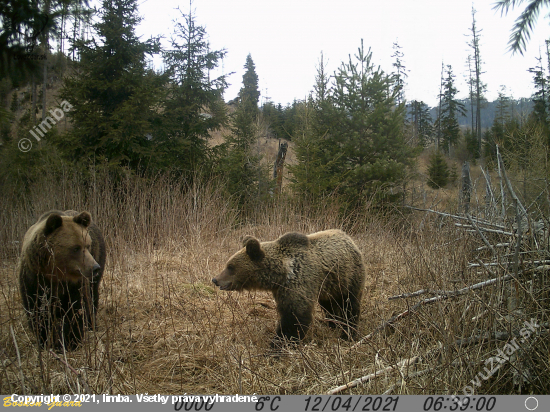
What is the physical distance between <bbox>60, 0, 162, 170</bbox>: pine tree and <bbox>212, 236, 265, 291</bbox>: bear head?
25.8 feet

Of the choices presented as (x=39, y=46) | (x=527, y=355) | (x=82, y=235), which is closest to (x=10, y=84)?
(x=39, y=46)

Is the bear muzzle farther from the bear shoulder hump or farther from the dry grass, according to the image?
the bear shoulder hump

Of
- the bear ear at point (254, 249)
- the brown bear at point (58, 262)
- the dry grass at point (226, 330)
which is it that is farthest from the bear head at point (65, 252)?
the bear ear at point (254, 249)

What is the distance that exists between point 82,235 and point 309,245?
A: 7.86 feet

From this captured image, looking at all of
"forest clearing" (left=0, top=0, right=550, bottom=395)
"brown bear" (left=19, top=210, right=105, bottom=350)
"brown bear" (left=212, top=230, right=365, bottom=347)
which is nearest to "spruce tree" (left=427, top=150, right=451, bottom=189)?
"forest clearing" (left=0, top=0, right=550, bottom=395)

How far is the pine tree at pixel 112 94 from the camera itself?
10.7 metres

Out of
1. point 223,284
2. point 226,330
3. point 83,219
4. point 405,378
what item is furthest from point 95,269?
point 405,378

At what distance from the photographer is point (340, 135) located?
12.0m

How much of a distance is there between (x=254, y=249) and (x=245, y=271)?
0.27m

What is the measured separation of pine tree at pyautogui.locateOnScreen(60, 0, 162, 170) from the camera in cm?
1066

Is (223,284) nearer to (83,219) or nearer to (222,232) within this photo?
(83,219)

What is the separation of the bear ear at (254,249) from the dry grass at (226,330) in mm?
646

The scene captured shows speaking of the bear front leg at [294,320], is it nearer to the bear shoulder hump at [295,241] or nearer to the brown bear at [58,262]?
the bear shoulder hump at [295,241]

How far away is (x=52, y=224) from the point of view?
3.31m
